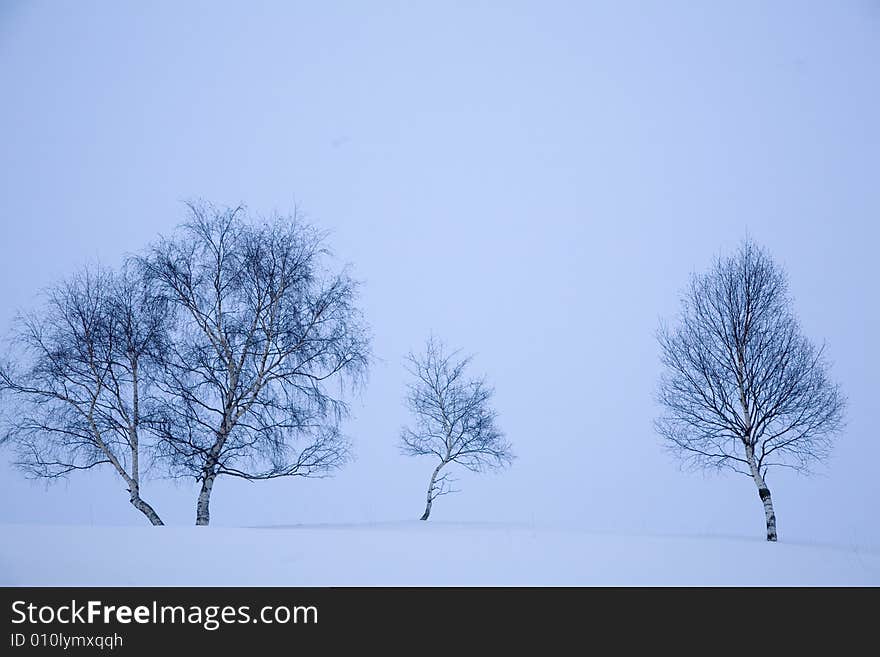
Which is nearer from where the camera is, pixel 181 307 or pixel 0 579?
pixel 0 579

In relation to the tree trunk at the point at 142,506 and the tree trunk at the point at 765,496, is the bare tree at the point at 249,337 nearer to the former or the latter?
the tree trunk at the point at 142,506

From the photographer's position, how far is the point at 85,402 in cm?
1711

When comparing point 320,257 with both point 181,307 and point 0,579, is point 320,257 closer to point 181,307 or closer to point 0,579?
point 181,307

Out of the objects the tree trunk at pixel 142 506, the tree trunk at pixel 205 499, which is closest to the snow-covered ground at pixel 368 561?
the tree trunk at pixel 205 499

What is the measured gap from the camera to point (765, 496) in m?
19.1

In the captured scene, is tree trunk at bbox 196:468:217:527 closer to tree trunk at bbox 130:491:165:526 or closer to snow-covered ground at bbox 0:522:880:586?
tree trunk at bbox 130:491:165:526

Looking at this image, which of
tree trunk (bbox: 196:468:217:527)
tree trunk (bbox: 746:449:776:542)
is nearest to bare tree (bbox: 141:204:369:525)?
tree trunk (bbox: 196:468:217:527)

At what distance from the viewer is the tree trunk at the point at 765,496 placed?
61.3ft

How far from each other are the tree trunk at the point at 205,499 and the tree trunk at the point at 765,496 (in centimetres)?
1756

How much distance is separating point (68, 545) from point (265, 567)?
13.8 feet

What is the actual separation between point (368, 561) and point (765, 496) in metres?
15.2
